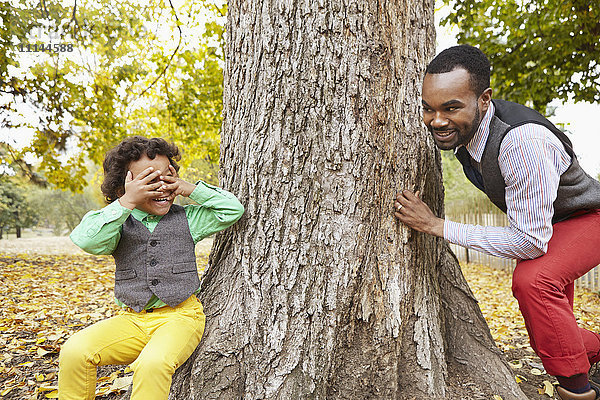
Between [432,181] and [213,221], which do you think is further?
Result: [432,181]

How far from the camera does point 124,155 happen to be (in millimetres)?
2334

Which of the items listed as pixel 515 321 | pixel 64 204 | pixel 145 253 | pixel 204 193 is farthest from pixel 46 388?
pixel 64 204

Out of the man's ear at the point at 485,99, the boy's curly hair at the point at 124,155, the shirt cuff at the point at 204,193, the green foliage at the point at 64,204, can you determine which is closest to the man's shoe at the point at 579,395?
the man's ear at the point at 485,99

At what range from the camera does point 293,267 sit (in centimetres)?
221

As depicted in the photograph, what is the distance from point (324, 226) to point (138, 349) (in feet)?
3.72

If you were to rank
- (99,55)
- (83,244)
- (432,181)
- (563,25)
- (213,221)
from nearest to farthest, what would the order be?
(83,244) < (213,221) < (432,181) < (563,25) < (99,55)

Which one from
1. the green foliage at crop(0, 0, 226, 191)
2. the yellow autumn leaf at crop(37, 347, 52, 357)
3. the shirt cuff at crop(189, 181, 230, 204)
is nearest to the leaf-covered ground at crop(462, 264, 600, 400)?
the shirt cuff at crop(189, 181, 230, 204)

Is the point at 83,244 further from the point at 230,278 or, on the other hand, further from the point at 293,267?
the point at 293,267

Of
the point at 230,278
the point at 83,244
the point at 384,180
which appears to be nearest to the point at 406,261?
the point at 384,180

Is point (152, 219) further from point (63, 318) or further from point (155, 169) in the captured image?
point (63, 318)

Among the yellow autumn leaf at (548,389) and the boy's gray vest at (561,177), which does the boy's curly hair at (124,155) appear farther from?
the yellow autumn leaf at (548,389)

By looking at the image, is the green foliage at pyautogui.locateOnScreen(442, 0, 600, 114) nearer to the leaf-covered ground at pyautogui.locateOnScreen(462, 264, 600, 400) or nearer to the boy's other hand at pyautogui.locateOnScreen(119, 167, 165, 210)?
the leaf-covered ground at pyautogui.locateOnScreen(462, 264, 600, 400)

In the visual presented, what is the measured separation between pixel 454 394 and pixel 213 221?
163cm

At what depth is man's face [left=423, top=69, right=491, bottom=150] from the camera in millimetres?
2053
